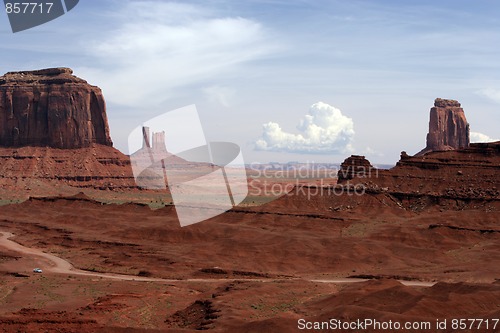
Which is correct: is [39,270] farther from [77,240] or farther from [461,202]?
[461,202]

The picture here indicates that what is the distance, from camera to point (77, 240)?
8712cm

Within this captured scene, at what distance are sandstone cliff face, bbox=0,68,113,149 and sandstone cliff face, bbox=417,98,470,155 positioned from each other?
9405cm

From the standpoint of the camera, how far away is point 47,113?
551 feet

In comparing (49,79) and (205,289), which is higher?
(49,79)

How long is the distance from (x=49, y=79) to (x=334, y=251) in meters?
123

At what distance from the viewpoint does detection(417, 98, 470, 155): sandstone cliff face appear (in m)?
182

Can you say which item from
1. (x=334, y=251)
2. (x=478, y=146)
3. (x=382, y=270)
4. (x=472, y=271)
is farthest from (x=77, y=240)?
(x=478, y=146)

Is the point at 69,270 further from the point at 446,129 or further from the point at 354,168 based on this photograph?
the point at 446,129

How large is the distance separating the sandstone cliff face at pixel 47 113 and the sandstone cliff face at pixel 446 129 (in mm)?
94050

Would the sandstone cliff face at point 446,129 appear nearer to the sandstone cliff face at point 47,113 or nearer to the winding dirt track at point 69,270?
the sandstone cliff face at point 47,113

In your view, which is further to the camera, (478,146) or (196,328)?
(478,146)

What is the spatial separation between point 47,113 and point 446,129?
358ft

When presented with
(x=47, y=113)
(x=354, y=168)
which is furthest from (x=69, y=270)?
(x=47, y=113)

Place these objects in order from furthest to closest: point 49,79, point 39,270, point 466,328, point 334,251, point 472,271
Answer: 1. point 49,79
2. point 334,251
3. point 39,270
4. point 472,271
5. point 466,328
